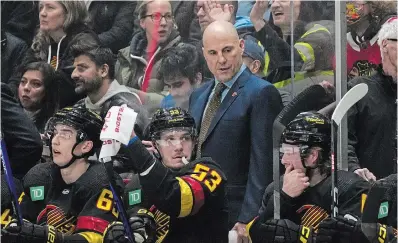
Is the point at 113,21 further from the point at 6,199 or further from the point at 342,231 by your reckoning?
the point at 342,231

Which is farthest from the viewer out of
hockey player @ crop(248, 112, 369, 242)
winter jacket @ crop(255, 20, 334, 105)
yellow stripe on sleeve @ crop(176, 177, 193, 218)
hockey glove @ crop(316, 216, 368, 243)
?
winter jacket @ crop(255, 20, 334, 105)

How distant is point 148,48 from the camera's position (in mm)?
6199

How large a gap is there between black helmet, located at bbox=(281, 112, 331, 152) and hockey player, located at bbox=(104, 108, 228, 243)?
41 cm

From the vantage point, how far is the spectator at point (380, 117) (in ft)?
18.9

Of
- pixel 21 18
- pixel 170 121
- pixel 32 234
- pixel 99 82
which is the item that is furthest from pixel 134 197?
pixel 21 18

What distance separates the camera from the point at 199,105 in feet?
19.8

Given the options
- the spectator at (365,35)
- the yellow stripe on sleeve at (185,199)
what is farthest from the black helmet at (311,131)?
the yellow stripe on sleeve at (185,199)

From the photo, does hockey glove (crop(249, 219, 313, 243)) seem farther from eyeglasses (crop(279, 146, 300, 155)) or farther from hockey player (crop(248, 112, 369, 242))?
eyeglasses (crop(279, 146, 300, 155))

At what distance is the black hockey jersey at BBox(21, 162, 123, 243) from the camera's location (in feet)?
19.6

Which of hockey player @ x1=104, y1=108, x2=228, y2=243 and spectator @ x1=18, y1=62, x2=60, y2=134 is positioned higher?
spectator @ x1=18, y1=62, x2=60, y2=134

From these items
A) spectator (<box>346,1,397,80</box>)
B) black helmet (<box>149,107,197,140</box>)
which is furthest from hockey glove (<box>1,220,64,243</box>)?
spectator (<box>346,1,397,80</box>)

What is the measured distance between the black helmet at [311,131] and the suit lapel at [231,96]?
32 cm

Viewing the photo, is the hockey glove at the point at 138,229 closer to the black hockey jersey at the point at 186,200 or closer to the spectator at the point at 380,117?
the black hockey jersey at the point at 186,200

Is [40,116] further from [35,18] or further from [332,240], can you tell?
[332,240]
